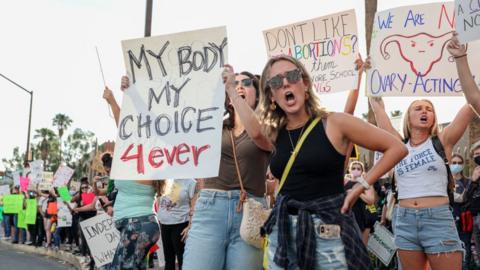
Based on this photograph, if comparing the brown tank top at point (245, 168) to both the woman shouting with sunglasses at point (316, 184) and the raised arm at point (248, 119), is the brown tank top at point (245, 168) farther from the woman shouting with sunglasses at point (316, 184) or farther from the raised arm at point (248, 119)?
the woman shouting with sunglasses at point (316, 184)

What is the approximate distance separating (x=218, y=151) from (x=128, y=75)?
3.56 ft

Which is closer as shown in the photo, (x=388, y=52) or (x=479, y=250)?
(x=388, y=52)

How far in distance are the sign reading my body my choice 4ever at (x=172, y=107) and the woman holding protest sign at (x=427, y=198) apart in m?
1.36

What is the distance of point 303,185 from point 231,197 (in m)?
0.84

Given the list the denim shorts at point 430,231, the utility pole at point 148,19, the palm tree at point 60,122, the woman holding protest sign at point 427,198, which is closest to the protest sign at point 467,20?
the woman holding protest sign at point 427,198

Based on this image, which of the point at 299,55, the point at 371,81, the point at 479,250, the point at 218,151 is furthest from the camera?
the point at 479,250

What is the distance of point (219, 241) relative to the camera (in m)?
3.63

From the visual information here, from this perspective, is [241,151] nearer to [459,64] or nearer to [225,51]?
[225,51]

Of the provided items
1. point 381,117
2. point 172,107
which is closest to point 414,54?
point 381,117

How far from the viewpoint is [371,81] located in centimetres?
525

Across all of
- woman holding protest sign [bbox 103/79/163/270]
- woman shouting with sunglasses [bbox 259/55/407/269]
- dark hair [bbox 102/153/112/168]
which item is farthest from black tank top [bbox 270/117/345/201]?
dark hair [bbox 102/153/112/168]

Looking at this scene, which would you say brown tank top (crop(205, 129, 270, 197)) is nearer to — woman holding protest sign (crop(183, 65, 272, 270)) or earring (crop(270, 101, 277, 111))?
woman holding protest sign (crop(183, 65, 272, 270))

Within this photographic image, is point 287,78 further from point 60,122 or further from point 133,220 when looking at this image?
point 60,122

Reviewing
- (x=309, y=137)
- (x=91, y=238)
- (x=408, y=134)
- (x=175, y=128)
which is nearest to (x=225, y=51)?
(x=175, y=128)
